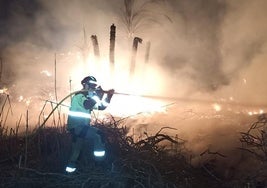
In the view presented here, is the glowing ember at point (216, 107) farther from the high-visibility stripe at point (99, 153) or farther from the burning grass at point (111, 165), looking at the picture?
the high-visibility stripe at point (99, 153)

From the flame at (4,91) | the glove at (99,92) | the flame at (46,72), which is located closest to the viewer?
the glove at (99,92)

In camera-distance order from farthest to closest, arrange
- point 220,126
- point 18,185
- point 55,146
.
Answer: point 220,126, point 55,146, point 18,185

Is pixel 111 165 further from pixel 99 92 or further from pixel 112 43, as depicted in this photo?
pixel 112 43

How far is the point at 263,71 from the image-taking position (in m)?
13.4

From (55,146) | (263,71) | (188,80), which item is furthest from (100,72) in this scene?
(55,146)

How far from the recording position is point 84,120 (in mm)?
8359

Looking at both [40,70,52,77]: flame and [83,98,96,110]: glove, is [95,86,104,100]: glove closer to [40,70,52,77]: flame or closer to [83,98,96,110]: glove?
[83,98,96,110]: glove

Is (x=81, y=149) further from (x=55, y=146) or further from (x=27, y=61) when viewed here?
(x=27, y=61)

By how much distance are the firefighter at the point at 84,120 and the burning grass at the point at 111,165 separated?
0.27m

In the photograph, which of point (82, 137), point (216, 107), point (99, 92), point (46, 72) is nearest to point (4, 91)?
point (46, 72)

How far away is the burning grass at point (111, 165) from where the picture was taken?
732 cm

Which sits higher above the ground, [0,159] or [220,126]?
[220,126]

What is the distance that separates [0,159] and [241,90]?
8361 millimetres

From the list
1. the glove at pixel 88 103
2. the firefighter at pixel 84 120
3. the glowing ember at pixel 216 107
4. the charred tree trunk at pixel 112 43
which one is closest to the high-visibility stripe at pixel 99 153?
the firefighter at pixel 84 120
